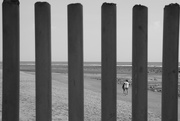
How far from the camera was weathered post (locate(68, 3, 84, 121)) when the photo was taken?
5.55 ft

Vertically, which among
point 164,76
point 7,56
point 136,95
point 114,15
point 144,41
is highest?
point 114,15

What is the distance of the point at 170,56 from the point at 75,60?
0.70m

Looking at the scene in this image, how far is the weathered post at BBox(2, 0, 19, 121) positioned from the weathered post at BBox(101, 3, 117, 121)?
2.10 feet

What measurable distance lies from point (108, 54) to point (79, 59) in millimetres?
214

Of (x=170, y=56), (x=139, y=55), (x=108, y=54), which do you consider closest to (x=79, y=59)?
(x=108, y=54)

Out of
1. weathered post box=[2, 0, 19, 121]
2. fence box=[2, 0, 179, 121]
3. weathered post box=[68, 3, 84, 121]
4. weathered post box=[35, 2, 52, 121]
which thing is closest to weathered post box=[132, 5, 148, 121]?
fence box=[2, 0, 179, 121]

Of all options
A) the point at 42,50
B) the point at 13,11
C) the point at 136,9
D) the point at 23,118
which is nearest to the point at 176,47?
the point at 136,9

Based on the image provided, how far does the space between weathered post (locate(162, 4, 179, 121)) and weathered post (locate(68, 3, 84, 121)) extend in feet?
2.04

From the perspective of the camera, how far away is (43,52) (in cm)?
171

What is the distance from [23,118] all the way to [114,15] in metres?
4.99

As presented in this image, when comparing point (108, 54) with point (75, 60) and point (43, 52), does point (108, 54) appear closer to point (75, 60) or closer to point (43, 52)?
point (75, 60)

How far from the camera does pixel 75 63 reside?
67.6 inches

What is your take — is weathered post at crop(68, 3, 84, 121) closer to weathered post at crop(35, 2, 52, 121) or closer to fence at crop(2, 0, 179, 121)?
fence at crop(2, 0, 179, 121)

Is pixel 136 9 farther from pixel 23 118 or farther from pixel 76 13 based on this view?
pixel 23 118
